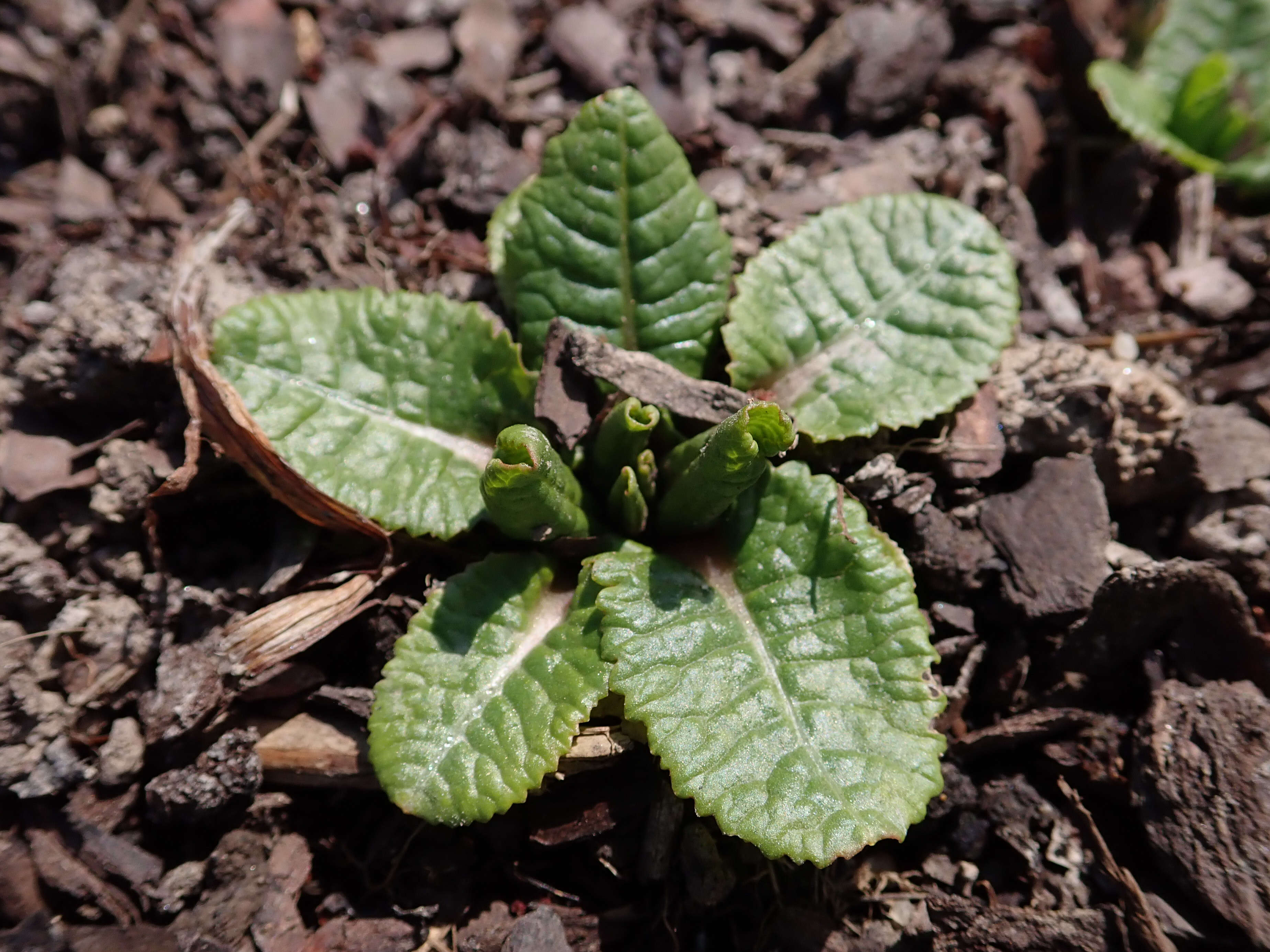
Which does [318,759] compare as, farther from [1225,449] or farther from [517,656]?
[1225,449]

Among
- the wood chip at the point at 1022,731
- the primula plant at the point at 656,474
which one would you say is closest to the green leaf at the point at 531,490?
the primula plant at the point at 656,474

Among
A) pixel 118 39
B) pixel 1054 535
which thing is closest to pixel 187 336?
Answer: pixel 118 39

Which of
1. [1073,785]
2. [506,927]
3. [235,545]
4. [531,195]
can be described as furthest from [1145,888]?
[235,545]

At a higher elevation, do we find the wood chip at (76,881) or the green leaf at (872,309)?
the green leaf at (872,309)

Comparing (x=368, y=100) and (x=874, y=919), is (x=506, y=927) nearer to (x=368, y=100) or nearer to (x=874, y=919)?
(x=874, y=919)

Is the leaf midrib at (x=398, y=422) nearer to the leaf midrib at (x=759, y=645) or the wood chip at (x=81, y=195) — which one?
the leaf midrib at (x=759, y=645)

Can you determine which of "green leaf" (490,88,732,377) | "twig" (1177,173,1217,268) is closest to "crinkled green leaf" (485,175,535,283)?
"green leaf" (490,88,732,377)
